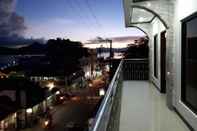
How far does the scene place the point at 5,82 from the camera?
1357 inches

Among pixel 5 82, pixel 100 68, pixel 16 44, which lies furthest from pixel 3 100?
pixel 100 68

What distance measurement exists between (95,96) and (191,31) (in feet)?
130

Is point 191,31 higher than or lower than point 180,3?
lower

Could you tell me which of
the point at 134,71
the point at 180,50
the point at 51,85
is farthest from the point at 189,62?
the point at 51,85

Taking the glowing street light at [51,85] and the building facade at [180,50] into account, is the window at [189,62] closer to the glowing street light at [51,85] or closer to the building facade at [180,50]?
the building facade at [180,50]

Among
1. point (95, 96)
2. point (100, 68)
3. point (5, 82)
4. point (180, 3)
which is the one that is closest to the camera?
point (180, 3)

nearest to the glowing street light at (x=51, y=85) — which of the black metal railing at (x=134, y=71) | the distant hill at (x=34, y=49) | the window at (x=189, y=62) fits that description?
the distant hill at (x=34, y=49)

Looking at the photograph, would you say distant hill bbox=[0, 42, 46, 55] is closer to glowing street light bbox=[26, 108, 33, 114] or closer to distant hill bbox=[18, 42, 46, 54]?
distant hill bbox=[18, 42, 46, 54]

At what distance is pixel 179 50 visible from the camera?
19.8ft

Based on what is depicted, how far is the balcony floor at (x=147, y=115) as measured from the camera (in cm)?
528

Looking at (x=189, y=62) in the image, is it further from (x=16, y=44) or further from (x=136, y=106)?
(x=16, y=44)

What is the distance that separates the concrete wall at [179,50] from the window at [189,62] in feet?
0.34

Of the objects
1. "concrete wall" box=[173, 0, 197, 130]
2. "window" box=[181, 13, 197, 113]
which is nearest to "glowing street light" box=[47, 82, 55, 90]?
"concrete wall" box=[173, 0, 197, 130]

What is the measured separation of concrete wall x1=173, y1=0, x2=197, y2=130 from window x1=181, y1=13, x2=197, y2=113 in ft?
0.34
